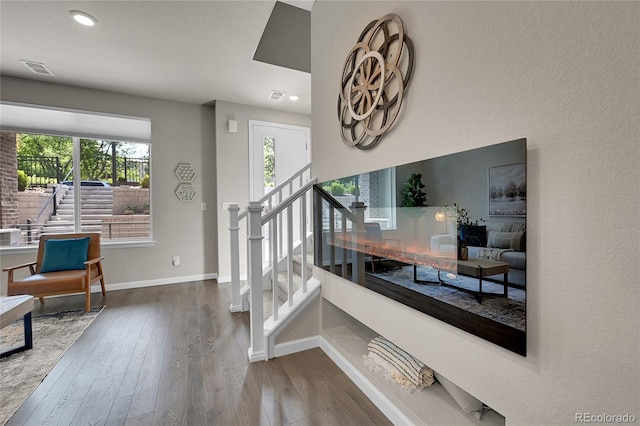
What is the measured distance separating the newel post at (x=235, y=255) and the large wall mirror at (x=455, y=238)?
Result: 5.34 ft

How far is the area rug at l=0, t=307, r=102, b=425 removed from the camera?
64.1 inches

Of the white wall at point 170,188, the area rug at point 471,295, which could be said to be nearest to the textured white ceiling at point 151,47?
the white wall at point 170,188

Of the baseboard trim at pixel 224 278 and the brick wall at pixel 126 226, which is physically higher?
the brick wall at pixel 126 226

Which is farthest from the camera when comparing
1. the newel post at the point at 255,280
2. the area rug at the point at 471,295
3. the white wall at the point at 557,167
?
the newel post at the point at 255,280

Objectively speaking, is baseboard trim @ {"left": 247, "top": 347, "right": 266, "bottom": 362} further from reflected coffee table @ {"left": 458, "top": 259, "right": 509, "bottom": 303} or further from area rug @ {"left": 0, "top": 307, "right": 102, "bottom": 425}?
reflected coffee table @ {"left": 458, "top": 259, "right": 509, "bottom": 303}

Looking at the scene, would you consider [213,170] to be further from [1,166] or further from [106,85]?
[1,166]

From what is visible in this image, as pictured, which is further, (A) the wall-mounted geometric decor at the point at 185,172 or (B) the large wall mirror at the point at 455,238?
(A) the wall-mounted geometric decor at the point at 185,172

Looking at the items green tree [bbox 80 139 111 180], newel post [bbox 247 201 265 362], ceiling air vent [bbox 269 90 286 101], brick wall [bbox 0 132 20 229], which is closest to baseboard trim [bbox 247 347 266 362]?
newel post [bbox 247 201 265 362]

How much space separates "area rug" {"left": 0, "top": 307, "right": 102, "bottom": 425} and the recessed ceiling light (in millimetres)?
2652

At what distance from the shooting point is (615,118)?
2.15 ft

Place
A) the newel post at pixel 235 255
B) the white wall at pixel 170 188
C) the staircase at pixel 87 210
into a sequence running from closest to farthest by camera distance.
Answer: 1. the newel post at pixel 235 255
2. the staircase at pixel 87 210
3. the white wall at pixel 170 188

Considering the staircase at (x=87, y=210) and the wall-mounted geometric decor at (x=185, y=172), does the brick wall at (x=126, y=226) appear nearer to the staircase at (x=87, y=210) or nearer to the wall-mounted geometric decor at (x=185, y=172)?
the staircase at (x=87, y=210)

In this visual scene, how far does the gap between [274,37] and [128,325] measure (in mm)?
3114

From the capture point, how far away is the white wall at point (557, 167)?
653 millimetres
